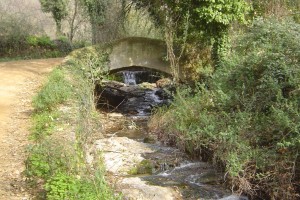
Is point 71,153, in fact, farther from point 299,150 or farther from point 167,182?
point 299,150

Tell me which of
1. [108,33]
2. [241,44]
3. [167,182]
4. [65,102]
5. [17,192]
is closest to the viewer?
[17,192]

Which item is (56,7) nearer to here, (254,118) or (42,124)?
(42,124)

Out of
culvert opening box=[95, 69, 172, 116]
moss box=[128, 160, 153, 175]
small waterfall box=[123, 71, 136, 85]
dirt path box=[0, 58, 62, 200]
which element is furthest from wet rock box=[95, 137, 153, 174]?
small waterfall box=[123, 71, 136, 85]

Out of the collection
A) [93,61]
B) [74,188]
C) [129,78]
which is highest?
[93,61]

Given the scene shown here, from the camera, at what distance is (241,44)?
10828mm

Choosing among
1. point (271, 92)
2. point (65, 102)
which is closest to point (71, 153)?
point (65, 102)

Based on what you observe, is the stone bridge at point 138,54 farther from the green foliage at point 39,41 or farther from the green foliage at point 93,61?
the green foliage at point 39,41

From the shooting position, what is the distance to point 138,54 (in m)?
14.7

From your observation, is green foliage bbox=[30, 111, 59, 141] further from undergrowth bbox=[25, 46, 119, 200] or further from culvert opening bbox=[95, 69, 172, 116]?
culvert opening bbox=[95, 69, 172, 116]

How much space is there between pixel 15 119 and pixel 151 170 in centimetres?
366

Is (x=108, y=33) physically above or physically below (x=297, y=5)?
below

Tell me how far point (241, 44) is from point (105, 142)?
4618 millimetres

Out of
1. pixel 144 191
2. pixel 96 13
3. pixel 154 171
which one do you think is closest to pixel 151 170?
pixel 154 171

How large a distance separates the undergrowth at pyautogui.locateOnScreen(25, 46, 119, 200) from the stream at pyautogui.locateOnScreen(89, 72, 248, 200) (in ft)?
2.55
